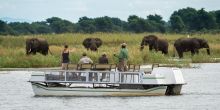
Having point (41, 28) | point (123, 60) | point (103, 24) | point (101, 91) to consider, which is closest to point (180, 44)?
point (123, 60)

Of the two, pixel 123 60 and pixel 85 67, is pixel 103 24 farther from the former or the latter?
pixel 85 67

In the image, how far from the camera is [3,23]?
124250 millimetres

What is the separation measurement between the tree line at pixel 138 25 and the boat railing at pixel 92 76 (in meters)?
82.4

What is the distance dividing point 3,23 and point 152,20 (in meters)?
24.0

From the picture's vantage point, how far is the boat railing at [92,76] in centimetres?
3794

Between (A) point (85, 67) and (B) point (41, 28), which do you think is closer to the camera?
(A) point (85, 67)

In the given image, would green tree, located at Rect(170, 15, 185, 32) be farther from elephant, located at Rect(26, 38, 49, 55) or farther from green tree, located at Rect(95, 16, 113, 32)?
elephant, located at Rect(26, 38, 49, 55)

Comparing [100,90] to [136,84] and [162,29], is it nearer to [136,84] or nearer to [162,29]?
[136,84]

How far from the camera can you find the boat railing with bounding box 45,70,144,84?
37.9 metres

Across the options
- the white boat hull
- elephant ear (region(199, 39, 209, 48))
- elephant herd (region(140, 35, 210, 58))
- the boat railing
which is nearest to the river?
the white boat hull

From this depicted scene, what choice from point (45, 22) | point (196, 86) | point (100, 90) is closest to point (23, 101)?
point (100, 90)

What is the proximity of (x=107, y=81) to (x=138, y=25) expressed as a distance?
91.8 m

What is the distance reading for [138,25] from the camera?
129625 millimetres

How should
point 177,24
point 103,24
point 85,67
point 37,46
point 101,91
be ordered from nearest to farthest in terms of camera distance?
point 101,91 < point 85,67 < point 37,46 < point 177,24 < point 103,24
